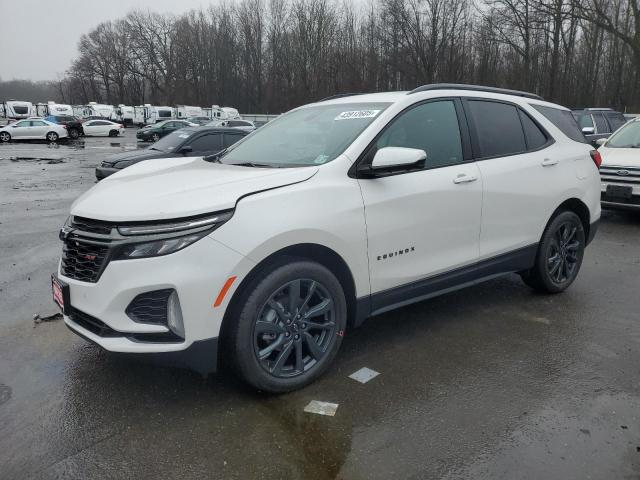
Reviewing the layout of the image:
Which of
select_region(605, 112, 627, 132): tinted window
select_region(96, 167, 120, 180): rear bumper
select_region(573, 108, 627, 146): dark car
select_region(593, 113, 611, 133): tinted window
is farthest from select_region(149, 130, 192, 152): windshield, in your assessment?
select_region(605, 112, 627, 132): tinted window

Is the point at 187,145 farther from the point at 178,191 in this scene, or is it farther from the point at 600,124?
the point at 600,124

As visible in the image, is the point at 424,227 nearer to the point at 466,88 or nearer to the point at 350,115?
the point at 350,115

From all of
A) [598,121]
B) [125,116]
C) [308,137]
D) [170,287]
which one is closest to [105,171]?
[308,137]

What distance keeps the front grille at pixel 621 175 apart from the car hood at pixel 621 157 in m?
0.07

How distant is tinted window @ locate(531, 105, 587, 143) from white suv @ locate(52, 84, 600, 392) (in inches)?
8.0

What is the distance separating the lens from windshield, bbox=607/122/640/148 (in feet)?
29.7

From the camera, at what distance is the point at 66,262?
3.05 metres

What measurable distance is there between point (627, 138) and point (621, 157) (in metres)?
1.15

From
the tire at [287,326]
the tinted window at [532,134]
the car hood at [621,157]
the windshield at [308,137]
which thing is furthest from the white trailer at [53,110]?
the tire at [287,326]

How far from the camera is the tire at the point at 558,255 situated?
4684mm

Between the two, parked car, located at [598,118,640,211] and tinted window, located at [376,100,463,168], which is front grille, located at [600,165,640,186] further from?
tinted window, located at [376,100,463,168]

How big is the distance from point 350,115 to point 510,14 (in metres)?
42.6

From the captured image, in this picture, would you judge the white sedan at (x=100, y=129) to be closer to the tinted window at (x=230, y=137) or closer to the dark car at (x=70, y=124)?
the dark car at (x=70, y=124)

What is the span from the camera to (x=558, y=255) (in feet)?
16.0
